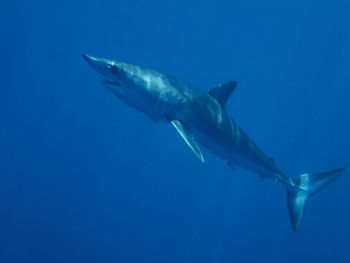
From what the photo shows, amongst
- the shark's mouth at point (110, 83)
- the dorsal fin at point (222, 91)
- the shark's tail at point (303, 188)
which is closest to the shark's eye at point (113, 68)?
the shark's mouth at point (110, 83)

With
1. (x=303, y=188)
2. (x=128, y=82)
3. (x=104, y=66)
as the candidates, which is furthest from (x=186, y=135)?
(x=303, y=188)

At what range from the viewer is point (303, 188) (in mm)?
6645

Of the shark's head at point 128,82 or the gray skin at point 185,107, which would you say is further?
the gray skin at point 185,107

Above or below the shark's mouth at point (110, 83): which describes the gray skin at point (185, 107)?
above

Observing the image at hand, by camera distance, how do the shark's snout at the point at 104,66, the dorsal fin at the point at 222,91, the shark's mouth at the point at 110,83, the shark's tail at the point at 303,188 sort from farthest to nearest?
the shark's tail at the point at 303,188, the dorsal fin at the point at 222,91, the shark's mouth at the point at 110,83, the shark's snout at the point at 104,66

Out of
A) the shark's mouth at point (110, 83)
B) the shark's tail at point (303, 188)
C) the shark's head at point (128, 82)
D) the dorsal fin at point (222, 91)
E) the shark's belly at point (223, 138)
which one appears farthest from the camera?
the shark's tail at point (303, 188)

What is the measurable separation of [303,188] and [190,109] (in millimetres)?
3115

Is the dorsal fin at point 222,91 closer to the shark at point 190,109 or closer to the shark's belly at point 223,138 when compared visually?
the shark at point 190,109

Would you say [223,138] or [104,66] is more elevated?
[223,138]

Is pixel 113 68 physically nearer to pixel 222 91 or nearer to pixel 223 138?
pixel 222 91

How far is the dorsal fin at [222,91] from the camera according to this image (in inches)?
209

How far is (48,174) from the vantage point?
18.6m

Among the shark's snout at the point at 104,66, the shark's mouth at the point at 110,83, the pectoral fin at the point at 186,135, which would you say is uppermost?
the shark's snout at the point at 104,66

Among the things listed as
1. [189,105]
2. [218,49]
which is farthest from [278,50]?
[189,105]
